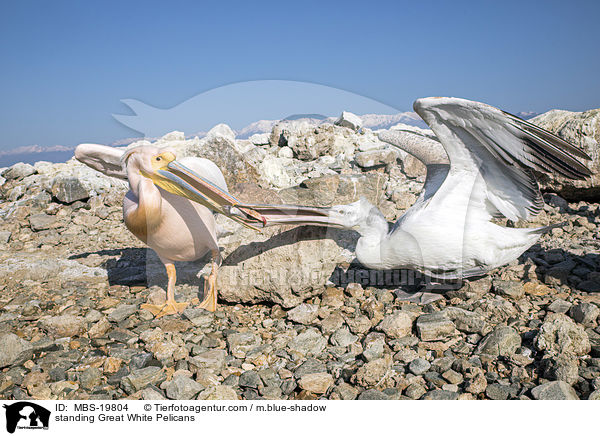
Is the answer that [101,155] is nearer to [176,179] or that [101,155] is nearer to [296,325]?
[176,179]

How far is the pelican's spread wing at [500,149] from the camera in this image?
9.04 ft

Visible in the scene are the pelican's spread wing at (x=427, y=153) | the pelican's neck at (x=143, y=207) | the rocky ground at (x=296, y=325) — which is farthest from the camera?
the pelican's spread wing at (x=427, y=153)

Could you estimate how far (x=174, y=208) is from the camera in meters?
3.38

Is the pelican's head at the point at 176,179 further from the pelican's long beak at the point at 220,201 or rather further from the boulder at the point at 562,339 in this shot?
the boulder at the point at 562,339

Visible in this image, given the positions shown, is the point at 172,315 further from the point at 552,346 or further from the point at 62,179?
the point at 62,179

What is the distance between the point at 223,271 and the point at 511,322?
2574 mm

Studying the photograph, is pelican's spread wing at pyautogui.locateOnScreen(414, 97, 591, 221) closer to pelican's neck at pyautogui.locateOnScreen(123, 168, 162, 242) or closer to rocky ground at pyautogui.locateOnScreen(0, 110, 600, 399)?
rocky ground at pyautogui.locateOnScreen(0, 110, 600, 399)

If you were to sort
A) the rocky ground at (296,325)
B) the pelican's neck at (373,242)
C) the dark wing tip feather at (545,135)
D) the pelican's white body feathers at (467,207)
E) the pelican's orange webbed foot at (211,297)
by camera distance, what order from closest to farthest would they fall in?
the rocky ground at (296,325)
the dark wing tip feather at (545,135)
the pelican's white body feathers at (467,207)
the pelican's neck at (373,242)
the pelican's orange webbed foot at (211,297)

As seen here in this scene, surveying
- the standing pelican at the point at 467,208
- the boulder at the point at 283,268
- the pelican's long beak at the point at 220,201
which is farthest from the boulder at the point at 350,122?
the pelican's long beak at the point at 220,201

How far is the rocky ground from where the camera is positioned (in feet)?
8.15

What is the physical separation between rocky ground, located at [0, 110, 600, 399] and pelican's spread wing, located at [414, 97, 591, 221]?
34.7 inches

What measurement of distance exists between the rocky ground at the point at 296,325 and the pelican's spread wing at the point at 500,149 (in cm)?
88

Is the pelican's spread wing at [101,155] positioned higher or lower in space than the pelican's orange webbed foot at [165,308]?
higher

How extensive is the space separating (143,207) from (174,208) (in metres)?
0.29
